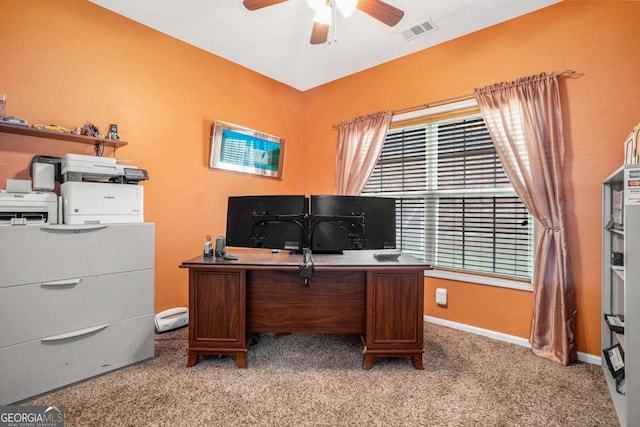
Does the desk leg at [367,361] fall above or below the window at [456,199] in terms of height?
below

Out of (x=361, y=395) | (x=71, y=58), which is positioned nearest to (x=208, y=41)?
(x=71, y=58)

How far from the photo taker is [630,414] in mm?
1503

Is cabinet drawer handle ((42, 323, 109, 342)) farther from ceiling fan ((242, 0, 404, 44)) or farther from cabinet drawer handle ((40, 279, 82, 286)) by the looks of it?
ceiling fan ((242, 0, 404, 44))

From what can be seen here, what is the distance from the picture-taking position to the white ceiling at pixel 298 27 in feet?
8.15

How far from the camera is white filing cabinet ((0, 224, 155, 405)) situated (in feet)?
5.68

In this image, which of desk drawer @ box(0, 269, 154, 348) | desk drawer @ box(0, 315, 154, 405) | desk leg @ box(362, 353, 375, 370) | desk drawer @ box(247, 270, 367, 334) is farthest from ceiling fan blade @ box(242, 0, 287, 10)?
desk leg @ box(362, 353, 375, 370)

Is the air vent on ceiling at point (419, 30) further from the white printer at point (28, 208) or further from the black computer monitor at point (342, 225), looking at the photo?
the white printer at point (28, 208)

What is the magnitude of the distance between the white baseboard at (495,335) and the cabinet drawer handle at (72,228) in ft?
9.70

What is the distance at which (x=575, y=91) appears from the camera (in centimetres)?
231

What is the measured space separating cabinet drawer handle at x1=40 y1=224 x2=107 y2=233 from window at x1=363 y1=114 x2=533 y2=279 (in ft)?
8.75

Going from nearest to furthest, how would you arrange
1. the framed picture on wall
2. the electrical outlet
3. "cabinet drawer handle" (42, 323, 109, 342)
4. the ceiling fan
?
"cabinet drawer handle" (42, 323, 109, 342) < the ceiling fan < the electrical outlet < the framed picture on wall

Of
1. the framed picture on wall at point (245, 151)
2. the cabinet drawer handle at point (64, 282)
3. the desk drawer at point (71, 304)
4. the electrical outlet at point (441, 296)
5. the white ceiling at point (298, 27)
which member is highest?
the white ceiling at point (298, 27)

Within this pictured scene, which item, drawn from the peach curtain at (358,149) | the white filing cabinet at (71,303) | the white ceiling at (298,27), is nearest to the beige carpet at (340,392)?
the white filing cabinet at (71,303)

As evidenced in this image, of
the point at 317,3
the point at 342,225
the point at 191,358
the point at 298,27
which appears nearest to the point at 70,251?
the point at 191,358
